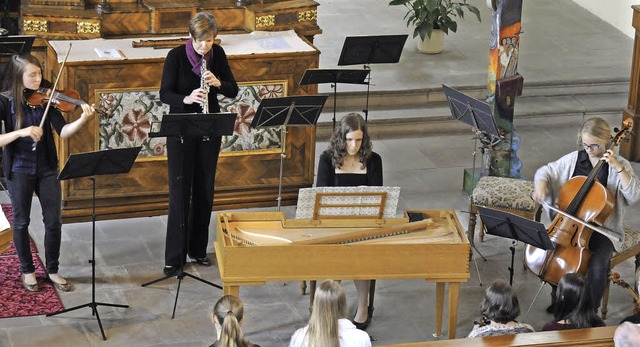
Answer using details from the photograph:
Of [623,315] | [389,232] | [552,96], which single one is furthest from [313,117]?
[552,96]

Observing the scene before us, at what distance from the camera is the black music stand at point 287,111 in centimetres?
827

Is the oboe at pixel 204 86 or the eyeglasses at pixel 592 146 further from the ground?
the oboe at pixel 204 86

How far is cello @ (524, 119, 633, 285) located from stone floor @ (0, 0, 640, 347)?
2.30 ft

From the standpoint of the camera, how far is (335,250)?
718cm

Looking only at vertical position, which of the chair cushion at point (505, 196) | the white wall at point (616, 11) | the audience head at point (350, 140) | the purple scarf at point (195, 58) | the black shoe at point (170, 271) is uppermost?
the white wall at point (616, 11)

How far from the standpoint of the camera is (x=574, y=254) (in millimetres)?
7719

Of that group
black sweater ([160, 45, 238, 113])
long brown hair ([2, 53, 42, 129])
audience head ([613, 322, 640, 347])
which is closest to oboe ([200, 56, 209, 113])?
black sweater ([160, 45, 238, 113])

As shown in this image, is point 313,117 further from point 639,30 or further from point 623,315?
point 639,30

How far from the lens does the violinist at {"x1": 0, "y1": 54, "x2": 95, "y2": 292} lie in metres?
7.73

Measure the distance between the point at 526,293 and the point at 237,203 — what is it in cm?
259

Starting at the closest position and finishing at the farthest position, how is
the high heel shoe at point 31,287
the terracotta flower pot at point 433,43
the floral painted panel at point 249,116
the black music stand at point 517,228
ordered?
1. the black music stand at point 517,228
2. the high heel shoe at point 31,287
3. the floral painted panel at point 249,116
4. the terracotta flower pot at point 433,43

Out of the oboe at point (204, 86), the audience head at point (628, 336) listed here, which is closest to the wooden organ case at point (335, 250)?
the oboe at point (204, 86)

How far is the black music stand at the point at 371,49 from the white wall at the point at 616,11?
5502 mm

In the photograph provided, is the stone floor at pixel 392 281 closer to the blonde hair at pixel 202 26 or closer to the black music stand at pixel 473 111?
the black music stand at pixel 473 111
